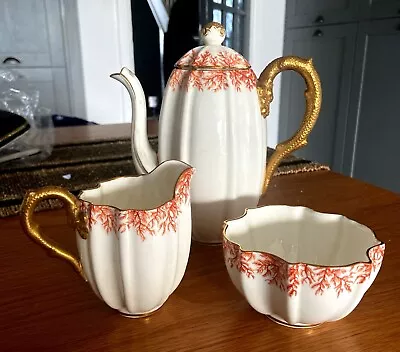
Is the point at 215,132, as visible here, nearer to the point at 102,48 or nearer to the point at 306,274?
the point at 306,274

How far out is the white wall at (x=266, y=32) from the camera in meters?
2.10

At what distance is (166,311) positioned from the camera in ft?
1.09

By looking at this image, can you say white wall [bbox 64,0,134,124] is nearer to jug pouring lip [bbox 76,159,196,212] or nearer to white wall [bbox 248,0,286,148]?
white wall [bbox 248,0,286,148]

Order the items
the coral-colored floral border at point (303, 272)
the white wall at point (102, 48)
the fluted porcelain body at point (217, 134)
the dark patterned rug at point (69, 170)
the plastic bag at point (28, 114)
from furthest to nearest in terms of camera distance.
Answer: the white wall at point (102, 48)
the plastic bag at point (28, 114)
the dark patterned rug at point (69, 170)
the fluted porcelain body at point (217, 134)
the coral-colored floral border at point (303, 272)

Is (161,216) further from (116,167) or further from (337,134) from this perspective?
(337,134)

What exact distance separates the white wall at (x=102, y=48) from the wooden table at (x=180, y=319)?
1.75 metres

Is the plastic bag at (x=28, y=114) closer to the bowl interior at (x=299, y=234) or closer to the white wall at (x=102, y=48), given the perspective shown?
the bowl interior at (x=299, y=234)

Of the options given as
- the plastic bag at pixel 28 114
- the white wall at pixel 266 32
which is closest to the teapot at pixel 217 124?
the plastic bag at pixel 28 114

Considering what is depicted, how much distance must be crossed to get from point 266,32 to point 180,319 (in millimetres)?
2026

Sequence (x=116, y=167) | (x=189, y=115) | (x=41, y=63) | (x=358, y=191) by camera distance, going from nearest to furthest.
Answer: (x=189, y=115) < (x=358, y=191) < (x=116, y=167) < (x=41, y=63)

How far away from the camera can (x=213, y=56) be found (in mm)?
421

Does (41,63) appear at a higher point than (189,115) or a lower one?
lower

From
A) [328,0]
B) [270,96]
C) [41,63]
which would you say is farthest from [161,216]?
[41,63]

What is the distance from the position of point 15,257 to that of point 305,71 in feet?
1.14
